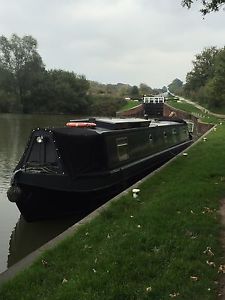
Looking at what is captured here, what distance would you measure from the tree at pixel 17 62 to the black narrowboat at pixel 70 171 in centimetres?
6665

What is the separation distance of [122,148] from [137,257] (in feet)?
24.2

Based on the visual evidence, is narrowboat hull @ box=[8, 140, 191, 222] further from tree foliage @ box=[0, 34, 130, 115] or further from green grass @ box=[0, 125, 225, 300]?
tree foliage @ box=[0, 34, 130, 115]

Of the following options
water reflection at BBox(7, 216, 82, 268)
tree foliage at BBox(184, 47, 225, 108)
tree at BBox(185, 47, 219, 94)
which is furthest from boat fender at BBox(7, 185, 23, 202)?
tree at BBox(185, 47, 219, 94)

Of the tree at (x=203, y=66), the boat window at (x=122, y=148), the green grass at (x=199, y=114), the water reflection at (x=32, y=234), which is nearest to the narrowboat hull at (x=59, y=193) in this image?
the water reflection at (x=32, y=234)

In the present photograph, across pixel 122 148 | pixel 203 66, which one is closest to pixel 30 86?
pixel 203 66

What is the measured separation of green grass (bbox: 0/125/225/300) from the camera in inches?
206

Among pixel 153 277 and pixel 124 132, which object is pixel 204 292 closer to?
pixel 153 277

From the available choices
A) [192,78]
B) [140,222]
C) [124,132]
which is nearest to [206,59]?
[192,78]

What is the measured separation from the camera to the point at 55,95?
80.5 meters

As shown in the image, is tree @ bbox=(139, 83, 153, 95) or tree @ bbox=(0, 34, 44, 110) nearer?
tree @ bbox=(0, 34, 44, 110)

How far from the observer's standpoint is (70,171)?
1106 cm

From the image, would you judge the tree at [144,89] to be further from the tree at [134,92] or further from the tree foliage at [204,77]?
the tree foliage at [204,77]

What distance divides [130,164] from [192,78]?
77.8m

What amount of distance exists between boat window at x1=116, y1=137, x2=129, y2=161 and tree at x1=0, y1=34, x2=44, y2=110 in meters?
65.8
